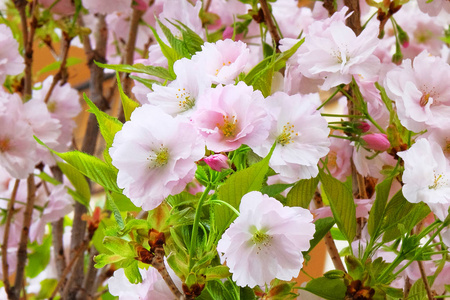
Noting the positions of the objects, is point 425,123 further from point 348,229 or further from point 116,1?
point 116,1

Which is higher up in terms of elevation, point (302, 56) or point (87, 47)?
point (302, 56)

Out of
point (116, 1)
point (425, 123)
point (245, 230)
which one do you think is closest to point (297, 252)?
point (245, 230)

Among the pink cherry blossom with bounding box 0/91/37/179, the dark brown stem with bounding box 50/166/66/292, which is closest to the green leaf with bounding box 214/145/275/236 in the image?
the pink cherry blossom with bounding box 0/91/37/179

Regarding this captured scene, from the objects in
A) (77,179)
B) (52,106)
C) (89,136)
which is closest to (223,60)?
(77,179)

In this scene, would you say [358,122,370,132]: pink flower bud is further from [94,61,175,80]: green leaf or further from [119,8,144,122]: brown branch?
[119,8,144,122]: brown branch

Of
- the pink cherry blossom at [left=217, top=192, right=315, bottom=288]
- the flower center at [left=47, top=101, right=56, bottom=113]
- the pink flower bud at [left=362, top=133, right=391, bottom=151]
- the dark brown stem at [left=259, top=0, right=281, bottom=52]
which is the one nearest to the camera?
the pink cherry blossom at [left=217, top=192, right=315, bottom=288]
